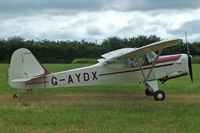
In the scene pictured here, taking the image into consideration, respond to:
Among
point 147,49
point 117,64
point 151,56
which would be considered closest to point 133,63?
point 117,64

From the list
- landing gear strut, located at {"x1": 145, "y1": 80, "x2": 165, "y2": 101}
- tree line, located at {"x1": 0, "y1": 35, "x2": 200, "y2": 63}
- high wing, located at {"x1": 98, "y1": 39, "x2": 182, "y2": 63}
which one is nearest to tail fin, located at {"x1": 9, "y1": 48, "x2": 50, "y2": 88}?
high wing, located at {"x1": 98, "y1": 39, "x2": 182, "y2": 63}

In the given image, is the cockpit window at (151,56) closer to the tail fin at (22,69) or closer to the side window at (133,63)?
the side window at (133,63)

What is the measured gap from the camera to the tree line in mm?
48969

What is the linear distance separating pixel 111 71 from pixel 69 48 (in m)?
42.0

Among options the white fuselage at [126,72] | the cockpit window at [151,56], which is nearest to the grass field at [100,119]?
the white fuselage at [126,72]

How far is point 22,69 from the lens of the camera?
32.8 feet

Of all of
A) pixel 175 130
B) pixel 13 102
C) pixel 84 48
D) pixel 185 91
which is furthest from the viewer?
pixel 84 48

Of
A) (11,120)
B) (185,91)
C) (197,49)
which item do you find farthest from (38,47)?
(11,120)

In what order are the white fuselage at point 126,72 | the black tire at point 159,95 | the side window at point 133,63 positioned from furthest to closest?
the side window at point 133,63
the white fuselage at point 126,72
the black tire at point 159,95

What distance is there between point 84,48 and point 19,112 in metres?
46.5

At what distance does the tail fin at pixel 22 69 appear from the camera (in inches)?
391

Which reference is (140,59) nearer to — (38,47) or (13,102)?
(13,102)

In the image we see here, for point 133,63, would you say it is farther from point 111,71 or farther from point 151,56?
point 111,71

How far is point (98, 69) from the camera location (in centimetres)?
1055
